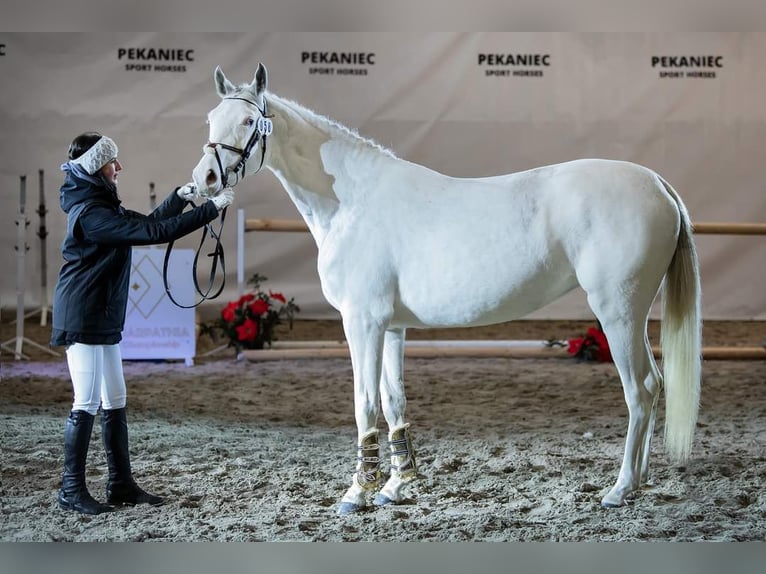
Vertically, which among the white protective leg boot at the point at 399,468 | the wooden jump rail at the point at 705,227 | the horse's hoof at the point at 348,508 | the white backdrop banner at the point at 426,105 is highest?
the white backdrop banner at the point at 426,105

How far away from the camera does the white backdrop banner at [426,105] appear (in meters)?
8.86

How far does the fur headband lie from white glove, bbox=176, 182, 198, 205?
0.97 ft

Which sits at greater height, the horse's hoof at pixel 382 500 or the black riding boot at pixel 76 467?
the black riding boot at pixel 76 467

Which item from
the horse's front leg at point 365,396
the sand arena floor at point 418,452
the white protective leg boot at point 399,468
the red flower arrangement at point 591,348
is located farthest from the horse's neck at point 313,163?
the red flower arrangement at point 591,348

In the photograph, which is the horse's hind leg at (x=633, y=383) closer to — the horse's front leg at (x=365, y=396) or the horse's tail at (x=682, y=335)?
the horse's tail at (x=682, y=335)

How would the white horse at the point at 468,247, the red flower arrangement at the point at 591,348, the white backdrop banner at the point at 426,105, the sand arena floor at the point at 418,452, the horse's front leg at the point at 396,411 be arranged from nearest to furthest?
1. the sand arena floor at the point at 418,452
2. the white horse at the point at 468,247
3. the horse's front leg at the point at 396,411
4. the red flower arrangement at the point at 591,348
5. the white backdrop banner at the point at 426,105

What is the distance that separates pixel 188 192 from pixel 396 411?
1.22 m

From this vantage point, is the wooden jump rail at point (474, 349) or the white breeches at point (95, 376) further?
the wooden jump rail at point (474, 349)

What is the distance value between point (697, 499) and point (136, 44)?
750 cm

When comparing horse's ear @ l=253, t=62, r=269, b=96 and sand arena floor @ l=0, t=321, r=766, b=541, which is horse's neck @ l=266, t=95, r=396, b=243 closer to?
horse's ear @ l=253, t=62, r=269, b=96

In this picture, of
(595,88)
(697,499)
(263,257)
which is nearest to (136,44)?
(263,257)

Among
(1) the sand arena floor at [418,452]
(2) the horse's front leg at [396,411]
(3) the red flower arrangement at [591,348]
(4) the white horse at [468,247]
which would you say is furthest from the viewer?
(3) the red flower arrangement at [591,348]

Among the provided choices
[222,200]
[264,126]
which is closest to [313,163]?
[264,126]

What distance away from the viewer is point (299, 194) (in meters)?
3.42
